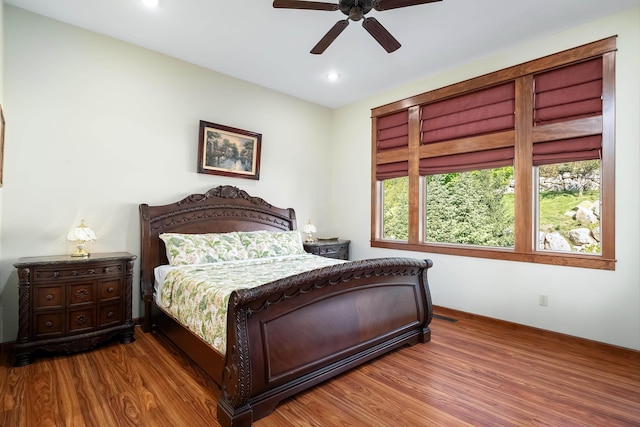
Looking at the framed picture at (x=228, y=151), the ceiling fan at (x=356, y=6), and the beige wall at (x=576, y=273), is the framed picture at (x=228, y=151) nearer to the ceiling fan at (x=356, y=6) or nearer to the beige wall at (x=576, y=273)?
the ceiling fan at (x=356, y=6)

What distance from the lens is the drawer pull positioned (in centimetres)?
276

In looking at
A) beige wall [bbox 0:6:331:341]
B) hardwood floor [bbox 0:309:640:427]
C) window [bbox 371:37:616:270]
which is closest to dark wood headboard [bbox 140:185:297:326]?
beige wall [bbox 0:6:331:341]

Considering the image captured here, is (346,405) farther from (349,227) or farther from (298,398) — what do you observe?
(349,227)

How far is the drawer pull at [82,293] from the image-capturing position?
2.76 meters

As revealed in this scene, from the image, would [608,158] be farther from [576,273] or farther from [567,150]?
[576,273]

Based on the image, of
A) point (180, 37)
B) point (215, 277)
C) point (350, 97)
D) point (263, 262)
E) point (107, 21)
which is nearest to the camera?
point (215, 277)

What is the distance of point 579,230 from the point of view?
10.4 feet

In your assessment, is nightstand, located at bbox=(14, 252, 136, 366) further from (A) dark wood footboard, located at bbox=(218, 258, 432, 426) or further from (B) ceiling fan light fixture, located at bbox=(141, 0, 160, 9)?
(B) ceiling fan light fixture, located at bbox=(141, 0, 160, 9)

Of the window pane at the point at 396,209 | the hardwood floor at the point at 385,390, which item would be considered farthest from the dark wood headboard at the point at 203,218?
the window pane at the point at 396,209

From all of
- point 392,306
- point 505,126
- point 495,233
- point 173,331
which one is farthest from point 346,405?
point 505,126

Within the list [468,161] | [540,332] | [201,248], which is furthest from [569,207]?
[201,248]

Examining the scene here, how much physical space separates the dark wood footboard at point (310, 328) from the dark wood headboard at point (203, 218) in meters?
2.02

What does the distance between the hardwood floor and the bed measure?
14 centimetres

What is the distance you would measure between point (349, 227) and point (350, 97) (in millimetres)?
2071
